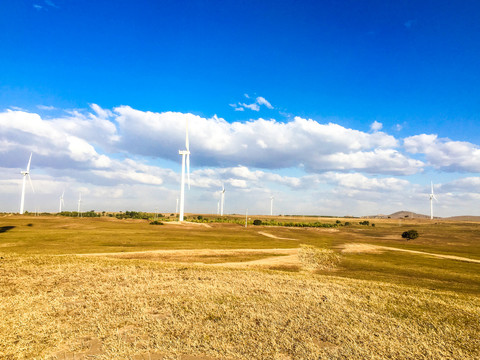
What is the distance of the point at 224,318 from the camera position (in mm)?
15648

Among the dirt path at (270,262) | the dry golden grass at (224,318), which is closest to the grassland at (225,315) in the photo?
the dry golden grass at (224,318)

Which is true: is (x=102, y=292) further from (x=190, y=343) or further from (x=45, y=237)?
(x=45, y=237)

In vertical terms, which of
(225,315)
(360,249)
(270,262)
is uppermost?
(225,315)

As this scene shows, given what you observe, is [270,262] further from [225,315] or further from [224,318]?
[224,318]

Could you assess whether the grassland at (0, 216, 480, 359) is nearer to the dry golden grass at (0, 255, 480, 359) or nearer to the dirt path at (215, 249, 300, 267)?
the dry golden grass at (0, 255, 480, 359)

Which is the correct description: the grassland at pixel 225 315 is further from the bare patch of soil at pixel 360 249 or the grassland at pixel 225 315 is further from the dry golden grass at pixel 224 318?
the bare patch of soil at pixel 360 249

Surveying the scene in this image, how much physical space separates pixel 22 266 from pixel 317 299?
2888 cm

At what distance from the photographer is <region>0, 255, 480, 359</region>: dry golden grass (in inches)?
480

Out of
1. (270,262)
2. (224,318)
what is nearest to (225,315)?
(224,318)

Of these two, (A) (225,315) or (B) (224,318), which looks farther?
(A) (225,315)

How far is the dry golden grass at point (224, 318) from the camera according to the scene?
12203mm

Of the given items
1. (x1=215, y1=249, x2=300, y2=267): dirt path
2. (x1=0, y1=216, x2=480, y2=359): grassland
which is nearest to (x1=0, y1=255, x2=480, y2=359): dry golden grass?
(x1=0, y1=216, x2=480, y2=359): grassland

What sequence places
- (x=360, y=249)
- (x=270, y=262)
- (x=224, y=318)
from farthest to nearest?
(x=360, y=249) < (x=270, y=262) < (x=224, y=318)

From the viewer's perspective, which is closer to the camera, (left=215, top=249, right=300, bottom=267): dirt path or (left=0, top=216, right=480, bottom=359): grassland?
(left=0, top=216, right=480, bottom=359): grassland
